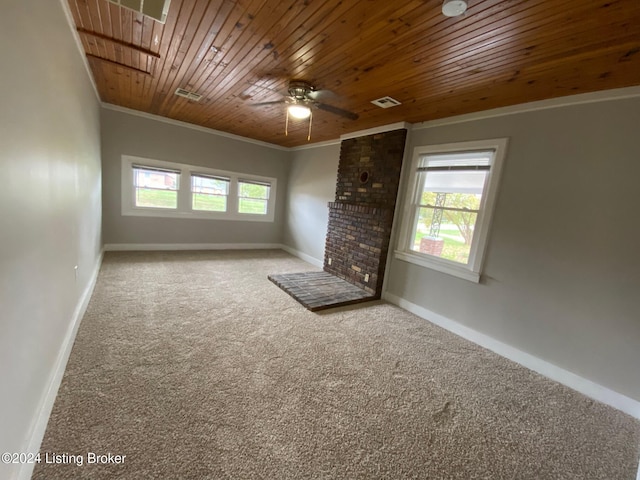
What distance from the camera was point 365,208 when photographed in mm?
3982

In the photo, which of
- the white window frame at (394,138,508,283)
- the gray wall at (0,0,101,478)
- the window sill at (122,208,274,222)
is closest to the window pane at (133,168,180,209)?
the window sill at (122,208,274,222)

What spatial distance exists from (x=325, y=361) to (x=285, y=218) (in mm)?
4651

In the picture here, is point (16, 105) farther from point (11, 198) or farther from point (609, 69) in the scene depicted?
point (609, 69)

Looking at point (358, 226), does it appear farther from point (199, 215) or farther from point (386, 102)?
point (199, 215)

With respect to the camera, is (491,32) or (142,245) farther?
(142,245)

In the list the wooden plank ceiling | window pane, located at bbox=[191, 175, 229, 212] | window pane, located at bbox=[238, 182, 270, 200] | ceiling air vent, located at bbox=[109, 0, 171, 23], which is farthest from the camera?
window pane, located at bbox=[238, 182, 270, 200]

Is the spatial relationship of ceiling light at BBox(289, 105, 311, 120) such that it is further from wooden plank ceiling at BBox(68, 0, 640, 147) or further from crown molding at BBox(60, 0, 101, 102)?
crown molding at BBox(60, 0, 101, 102)

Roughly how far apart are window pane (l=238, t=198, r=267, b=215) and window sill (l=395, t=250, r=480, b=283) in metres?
3.69

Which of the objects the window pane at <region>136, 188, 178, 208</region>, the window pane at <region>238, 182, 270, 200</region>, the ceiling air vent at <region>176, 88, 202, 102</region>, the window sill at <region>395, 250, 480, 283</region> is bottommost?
the window sill at <region>395, 250, 480, 283</region>

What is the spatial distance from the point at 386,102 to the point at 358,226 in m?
1.82

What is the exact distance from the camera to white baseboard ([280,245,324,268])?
5262 millimetres

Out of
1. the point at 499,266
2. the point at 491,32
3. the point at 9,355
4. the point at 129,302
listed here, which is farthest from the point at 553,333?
the point at 129,302

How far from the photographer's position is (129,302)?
2.86 metres

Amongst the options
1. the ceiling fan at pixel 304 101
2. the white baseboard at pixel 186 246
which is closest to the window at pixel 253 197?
the white baseboard at pixel 186 246
